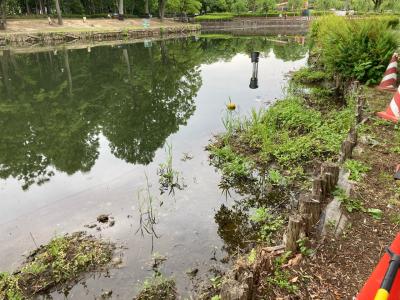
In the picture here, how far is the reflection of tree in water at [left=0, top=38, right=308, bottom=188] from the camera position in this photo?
24.8 ft

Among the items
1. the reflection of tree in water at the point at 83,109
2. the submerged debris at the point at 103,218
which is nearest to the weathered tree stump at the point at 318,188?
the submerged debris at the point at 103,218

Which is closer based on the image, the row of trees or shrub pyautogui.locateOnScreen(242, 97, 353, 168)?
shrub pyautogui.locateOnScreen(242, 97, 353, 168)

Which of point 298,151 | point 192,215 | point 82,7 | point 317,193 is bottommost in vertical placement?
point 192,215

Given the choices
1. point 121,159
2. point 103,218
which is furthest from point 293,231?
point 121,159

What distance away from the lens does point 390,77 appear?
8320mm

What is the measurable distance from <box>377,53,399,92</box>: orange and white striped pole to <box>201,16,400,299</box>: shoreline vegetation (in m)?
0.38

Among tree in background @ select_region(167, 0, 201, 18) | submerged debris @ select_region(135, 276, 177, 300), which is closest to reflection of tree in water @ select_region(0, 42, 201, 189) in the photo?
submerged debris @ select_region(135, 276, 177, 300)

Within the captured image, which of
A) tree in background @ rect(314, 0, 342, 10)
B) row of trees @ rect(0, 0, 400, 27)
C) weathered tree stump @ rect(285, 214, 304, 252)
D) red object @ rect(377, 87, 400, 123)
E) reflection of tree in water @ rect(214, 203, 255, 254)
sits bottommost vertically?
reflection of tree in water @ rect(214, 203, 255, 254)

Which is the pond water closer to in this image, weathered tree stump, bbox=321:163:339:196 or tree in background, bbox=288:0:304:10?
weathered tree stump, bbox=321:163:339:196

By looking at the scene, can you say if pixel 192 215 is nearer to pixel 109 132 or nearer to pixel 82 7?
pixel 109 132

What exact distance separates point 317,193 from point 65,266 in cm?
321

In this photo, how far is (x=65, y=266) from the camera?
387 centimetres

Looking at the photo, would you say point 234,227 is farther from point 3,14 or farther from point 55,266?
point 3,14

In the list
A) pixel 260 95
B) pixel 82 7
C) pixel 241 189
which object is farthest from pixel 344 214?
pixel 82 7
